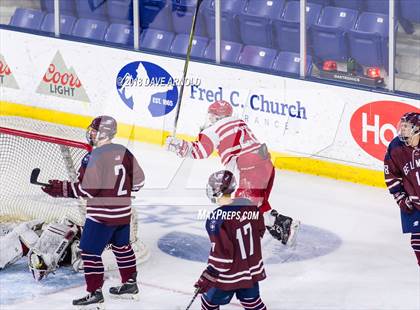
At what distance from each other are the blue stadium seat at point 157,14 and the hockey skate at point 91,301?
176 inches

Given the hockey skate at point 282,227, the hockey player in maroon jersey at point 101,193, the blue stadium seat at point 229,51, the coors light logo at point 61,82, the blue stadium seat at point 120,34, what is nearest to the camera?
the hockey player in maroon jersey at point 101,193

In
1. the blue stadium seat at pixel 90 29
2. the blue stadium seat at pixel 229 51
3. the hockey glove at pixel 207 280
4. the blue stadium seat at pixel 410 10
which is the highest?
the blue stadium seat at pixel 410 10

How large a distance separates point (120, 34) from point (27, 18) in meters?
1.16

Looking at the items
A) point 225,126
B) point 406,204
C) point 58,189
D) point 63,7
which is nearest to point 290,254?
point 225,126

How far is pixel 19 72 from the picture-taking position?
12656 mm

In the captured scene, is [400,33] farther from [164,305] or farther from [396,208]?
[164,305]

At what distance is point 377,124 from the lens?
1048 cm

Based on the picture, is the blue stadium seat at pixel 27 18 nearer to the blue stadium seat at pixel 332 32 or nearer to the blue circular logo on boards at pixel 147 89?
the blue circular logo on boards at pixel 147 89

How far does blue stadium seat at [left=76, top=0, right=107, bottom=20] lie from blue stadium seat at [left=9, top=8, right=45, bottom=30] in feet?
1.30

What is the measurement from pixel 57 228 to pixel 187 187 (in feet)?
7.63

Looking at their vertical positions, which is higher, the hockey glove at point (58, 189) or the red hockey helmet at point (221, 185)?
the red hockey helmet at point (221, 185)

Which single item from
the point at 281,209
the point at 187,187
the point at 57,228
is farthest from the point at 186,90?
the point at 57,228

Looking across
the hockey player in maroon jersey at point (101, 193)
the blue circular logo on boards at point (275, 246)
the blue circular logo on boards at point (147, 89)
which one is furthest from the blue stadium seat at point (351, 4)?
the hockey player in maroon jersey at point (101, 193)

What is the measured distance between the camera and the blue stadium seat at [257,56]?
36.6 feet
